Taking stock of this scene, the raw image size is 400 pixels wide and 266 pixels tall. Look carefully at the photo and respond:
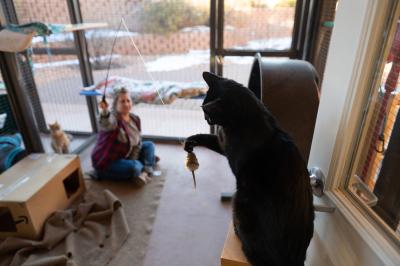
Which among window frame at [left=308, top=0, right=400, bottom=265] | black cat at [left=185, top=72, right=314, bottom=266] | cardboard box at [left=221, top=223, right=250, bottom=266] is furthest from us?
cardboard box at [left=221, top=223, right=250, bottom=266]

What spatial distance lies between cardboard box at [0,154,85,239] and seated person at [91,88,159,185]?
0.20m

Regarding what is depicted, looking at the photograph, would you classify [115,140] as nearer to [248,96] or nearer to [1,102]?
[1,102]

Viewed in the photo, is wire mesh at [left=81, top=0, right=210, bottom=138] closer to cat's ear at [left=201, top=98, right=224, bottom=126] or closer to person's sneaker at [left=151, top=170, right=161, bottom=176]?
person's sneaker at [left=151, top=170, right=161, bottom=176]

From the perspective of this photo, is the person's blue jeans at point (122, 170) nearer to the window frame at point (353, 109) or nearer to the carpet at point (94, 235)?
the carpet at point (94, 235)

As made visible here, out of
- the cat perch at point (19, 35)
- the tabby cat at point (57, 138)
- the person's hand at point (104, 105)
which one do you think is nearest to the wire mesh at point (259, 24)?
the person's hand at point (104, 105)

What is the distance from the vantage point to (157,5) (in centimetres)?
203

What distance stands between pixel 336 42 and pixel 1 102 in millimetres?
2022

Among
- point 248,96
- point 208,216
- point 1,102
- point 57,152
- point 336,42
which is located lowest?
point 208,216

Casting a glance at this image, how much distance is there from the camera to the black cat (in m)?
0.59

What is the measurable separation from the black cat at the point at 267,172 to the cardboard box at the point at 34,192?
1.23m

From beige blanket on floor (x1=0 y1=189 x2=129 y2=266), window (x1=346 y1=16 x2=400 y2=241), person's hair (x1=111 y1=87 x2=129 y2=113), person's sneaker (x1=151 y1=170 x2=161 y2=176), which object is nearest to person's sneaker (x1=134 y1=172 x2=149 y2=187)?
person's sneaker (x1=151 y1=170 x2=161 y2=176)

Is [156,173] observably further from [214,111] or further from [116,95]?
[214,111]

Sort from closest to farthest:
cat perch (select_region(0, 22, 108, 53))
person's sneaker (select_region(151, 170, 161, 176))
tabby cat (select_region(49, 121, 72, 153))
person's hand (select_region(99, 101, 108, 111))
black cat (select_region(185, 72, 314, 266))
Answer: black cat (select_region(185, 72, 314, 266))
cat perch (select_region(0, 22, 108, 53))
person's hand (select_region(99, 101, 108, 111))
tabby cat (select_region(49, 121, 72, 153))
person's sneaker (select_region(151, 170, 161, 176))

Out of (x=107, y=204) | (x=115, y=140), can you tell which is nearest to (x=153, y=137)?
(x=115, y=140)
